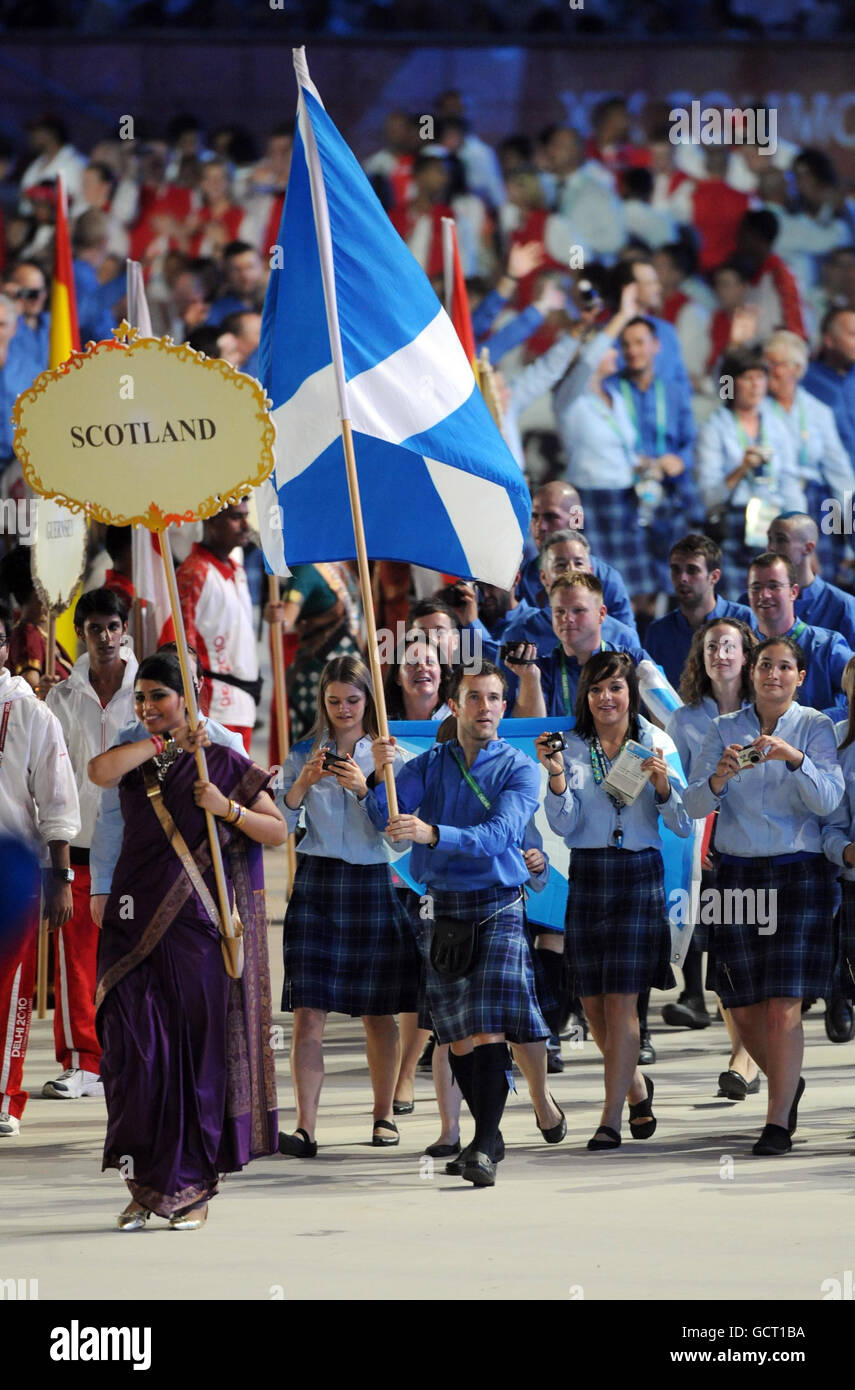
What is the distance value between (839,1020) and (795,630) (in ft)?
4.88

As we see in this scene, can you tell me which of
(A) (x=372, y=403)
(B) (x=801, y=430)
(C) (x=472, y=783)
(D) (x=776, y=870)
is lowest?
(D) (x=776, y=870)

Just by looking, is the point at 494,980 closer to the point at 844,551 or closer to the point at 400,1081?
the point at 400,1081

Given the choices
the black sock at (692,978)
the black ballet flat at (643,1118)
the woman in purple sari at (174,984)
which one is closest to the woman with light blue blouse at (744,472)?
the black sock at (692,978)

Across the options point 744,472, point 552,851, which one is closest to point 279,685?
point 552,851

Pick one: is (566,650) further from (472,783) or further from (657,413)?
(657,413)

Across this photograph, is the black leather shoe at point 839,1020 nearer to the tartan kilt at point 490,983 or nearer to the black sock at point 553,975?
the black sock at point 553,975

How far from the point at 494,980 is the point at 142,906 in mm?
1100

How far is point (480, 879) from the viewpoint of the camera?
21.3 ft

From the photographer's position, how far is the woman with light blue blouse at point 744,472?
13.8 metres

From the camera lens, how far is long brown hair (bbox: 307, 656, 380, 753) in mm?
7066

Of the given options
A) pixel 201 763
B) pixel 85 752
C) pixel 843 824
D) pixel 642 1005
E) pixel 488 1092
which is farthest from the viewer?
pixel 85 752

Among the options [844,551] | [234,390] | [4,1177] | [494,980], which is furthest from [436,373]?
[844,551]

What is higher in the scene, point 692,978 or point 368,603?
point 368,603

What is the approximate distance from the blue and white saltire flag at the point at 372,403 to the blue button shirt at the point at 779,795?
0.88 meters
